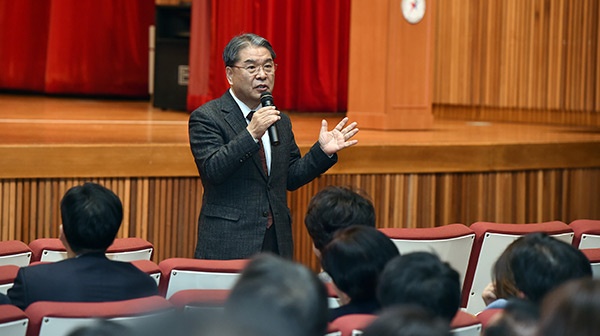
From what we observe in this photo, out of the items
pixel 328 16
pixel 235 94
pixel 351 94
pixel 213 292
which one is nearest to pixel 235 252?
pixel 235 94

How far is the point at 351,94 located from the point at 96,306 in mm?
4213

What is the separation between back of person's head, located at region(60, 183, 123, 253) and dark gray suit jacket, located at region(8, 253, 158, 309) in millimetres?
56

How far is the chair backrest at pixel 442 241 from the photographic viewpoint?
283 centimetres

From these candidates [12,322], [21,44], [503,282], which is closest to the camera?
[12,322]

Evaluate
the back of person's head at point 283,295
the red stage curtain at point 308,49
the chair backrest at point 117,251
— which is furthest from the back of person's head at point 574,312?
the red stage curtain at point 308,49

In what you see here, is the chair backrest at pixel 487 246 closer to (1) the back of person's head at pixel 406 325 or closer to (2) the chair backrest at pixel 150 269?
(2) the chair backrest at pixel 150 269

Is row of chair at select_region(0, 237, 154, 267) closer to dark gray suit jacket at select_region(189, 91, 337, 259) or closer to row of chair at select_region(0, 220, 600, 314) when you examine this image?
row of chair at select_region(0, 220, 600, 314)

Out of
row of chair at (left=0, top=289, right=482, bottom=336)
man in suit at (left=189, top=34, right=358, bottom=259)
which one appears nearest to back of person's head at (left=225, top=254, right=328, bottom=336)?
row of chair at (left=0, top=289, right=482, bottom=336)

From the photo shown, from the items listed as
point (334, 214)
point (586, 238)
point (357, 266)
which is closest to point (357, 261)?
point (357, 266)

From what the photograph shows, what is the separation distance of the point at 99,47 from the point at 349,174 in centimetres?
504

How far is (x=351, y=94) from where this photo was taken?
5977 millimetres

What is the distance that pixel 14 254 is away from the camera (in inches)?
108

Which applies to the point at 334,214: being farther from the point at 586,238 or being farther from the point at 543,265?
the point at 586,238

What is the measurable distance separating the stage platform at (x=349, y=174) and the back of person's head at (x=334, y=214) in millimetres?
1868
